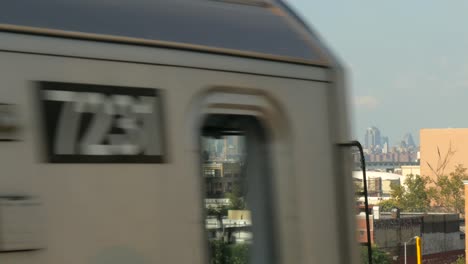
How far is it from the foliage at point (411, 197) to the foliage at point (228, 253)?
11355cm

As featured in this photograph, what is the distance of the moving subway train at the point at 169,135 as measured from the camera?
11.1 ft

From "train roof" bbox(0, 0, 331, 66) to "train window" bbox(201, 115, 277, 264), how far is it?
0.34m

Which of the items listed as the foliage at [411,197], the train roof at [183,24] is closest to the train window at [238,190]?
the train roof at [183,24]

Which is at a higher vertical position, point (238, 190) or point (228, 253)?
point (238, 190)

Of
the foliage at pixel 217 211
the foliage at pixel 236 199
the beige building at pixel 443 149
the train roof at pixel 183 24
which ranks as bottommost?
the foliage at pixel 217 211

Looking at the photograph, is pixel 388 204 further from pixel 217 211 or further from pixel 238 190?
pixel 217 211

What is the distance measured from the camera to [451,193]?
121m

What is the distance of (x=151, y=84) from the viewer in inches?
149

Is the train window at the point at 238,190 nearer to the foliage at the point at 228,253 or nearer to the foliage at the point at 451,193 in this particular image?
the foliage at the point at 228,253

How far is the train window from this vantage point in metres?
4.08

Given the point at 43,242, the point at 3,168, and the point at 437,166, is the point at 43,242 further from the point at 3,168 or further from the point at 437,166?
the point at 437,166

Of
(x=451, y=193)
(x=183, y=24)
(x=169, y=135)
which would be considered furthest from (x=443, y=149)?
(x=169, y=135)

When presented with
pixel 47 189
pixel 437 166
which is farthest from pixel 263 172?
pixel 437 166

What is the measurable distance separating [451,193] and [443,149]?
24285 millimetres
